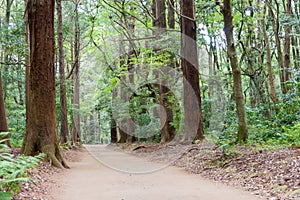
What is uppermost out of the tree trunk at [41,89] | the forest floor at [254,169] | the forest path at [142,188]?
the tree trunk at [41,89]

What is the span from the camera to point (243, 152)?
8.19 m

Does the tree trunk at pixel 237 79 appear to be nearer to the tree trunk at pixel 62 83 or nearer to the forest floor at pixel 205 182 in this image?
the forest floor at pixel 205 182

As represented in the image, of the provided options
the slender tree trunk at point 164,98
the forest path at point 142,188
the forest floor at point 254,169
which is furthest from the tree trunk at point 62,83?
the forest path at point 142,188

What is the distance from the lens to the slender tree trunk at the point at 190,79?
41.7 feet

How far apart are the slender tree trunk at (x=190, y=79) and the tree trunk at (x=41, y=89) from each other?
5.43 metres

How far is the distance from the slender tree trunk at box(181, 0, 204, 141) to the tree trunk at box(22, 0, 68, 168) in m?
5.43

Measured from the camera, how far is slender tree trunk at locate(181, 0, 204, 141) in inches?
501

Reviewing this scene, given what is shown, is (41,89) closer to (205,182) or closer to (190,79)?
(205,182)

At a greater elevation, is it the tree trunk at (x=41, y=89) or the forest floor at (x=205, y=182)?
the tree trunk at (x=41, y=89)

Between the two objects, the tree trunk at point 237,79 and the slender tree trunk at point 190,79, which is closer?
the tree trunk at point 237,79

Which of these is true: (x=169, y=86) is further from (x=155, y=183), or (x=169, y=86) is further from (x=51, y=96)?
(x=155, y=183)

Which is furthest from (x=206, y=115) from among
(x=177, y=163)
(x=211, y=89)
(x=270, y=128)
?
(x=177, y=163)

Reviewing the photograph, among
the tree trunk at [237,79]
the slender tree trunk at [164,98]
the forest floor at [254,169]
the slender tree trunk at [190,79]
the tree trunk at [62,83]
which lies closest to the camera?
the forest floor at [254,169]

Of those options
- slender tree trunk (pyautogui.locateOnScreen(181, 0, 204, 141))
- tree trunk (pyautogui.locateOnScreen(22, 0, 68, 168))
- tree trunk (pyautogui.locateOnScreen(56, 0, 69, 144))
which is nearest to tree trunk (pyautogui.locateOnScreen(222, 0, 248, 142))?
slender tree trunk (pyautogui.locateOnScreen(181, 0, 204, 141))
